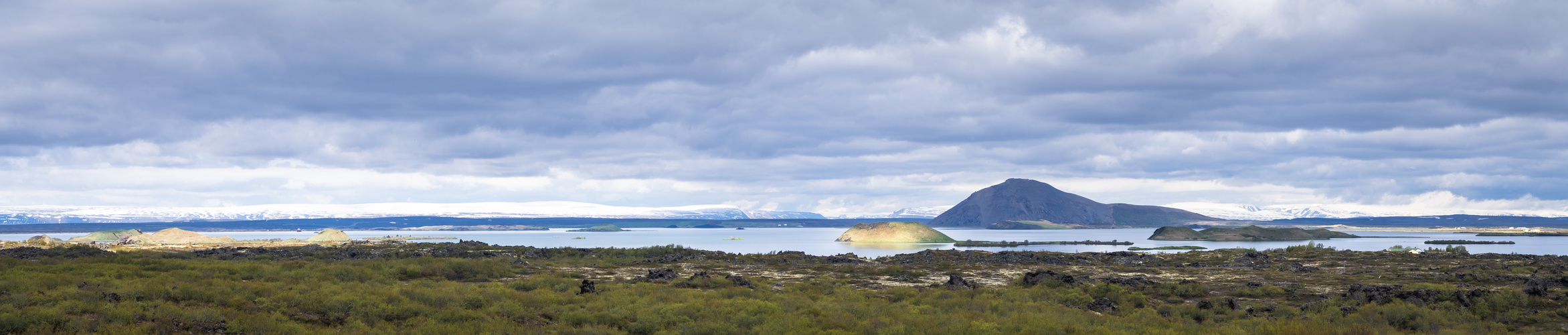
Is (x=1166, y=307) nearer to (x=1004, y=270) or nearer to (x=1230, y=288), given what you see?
(x=1230, y=288)

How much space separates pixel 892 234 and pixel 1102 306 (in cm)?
15819

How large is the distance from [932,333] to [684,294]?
13.7 m

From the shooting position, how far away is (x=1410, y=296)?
32.2 m

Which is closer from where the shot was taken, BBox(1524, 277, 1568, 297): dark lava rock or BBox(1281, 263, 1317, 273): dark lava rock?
BBox(1524, 277, 1568, 297): dark lava rock

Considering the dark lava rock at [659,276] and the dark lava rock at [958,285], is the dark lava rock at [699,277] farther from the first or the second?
the dark lava rock at [958,285]

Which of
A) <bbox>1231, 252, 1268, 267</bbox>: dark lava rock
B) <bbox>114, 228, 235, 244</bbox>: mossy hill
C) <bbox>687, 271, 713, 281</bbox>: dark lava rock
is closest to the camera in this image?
<bbox>687, 271, 713, 281</bbox>: dark lava rock

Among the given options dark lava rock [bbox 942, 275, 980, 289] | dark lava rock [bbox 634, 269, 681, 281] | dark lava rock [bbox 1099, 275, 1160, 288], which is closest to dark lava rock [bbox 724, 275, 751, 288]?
dark lava rock [bbox 634, 269, 681, 281]

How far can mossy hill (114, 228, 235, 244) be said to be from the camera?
353 ft

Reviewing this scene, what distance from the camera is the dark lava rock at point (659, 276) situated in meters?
45.0

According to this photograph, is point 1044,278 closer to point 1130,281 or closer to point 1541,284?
point 1130,281

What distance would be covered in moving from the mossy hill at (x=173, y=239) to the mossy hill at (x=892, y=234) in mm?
119457

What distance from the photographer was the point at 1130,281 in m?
44.3

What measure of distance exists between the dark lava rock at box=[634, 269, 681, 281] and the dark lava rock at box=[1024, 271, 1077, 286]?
19.7m

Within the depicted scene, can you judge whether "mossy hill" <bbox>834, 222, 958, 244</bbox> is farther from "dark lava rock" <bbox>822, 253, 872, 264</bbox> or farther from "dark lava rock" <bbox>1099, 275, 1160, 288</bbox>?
"dark lava rock" <bbox>1099, 275, 1160, 288</bbox>
